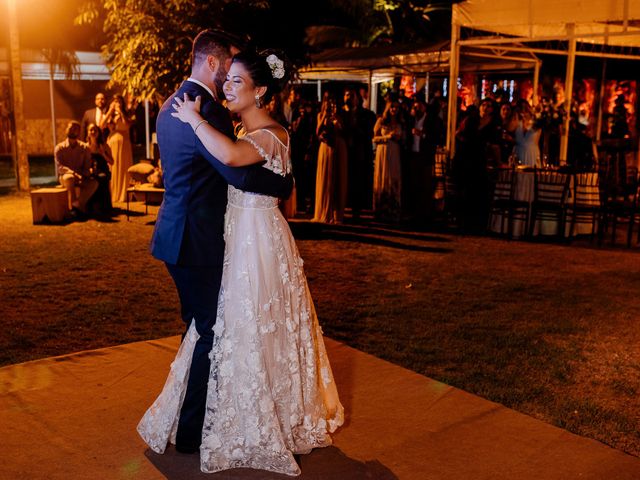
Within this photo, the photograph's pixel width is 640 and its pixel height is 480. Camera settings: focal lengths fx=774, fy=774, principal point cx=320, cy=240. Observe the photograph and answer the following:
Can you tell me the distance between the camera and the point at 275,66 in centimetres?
359

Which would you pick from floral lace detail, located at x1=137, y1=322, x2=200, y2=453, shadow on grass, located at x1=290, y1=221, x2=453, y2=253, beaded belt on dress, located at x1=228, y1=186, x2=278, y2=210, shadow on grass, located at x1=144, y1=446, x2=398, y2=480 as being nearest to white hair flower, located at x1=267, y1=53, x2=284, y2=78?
beaded belt on dress, located at x1=228, y1=186, x2=278, y2=210

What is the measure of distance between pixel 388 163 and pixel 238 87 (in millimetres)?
8739

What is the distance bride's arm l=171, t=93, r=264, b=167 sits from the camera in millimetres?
3357

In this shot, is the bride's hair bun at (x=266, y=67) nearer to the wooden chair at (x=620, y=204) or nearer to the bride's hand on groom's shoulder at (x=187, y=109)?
the bride's hand on groom's shoulder at (x=187, y=109)

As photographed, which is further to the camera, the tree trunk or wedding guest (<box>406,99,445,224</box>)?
the tree trunk

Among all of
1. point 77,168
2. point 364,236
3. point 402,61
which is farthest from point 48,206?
point 402,61

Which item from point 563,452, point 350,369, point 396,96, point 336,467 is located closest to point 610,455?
point 563,452

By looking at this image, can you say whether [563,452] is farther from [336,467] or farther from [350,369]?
[350,369]

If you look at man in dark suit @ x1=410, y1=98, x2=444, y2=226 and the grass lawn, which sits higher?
man in dark suit @ x1=410, y1=98, x2=444, y2=226

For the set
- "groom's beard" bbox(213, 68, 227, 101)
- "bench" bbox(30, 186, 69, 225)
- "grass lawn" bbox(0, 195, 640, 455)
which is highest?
Result: "groom's beard" bbox(213, 68, 227, 101)

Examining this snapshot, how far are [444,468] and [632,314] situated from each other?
157 inches

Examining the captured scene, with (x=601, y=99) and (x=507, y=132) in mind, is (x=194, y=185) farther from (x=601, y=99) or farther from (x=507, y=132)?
(x=601, y=99)

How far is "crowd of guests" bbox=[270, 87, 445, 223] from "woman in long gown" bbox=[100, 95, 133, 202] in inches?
137

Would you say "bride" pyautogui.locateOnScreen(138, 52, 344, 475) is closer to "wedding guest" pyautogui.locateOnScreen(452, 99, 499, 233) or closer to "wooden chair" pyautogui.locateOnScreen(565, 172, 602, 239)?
"wooden chair" pyautogui.locateOnScreen(565, 172, 602, 239)
